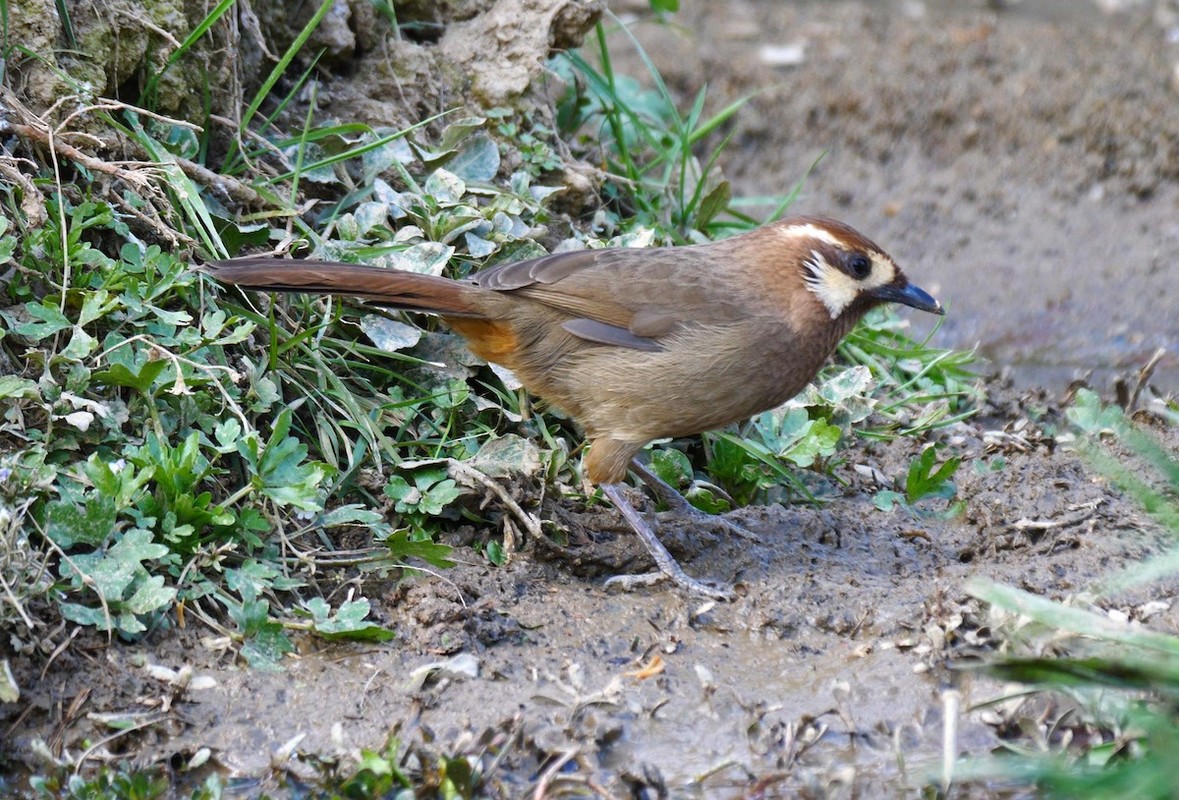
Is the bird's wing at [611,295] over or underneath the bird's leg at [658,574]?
over

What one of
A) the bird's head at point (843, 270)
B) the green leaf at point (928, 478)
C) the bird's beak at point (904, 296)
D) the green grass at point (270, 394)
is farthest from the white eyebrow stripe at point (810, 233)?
the green leaf at point (928, 478)

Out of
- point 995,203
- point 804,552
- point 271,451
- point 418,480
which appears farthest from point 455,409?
point 995,203

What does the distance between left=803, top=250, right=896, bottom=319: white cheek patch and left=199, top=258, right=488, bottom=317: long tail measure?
1098 millimetres

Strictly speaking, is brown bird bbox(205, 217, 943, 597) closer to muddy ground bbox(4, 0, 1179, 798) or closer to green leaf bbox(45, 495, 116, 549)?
muddy ground bbox(4, 0, 1179, 798)

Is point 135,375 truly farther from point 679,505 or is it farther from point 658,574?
point 679,505

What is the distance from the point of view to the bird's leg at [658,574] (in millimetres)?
4160

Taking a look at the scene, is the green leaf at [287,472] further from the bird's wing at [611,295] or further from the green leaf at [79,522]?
the bird's wing at [611,295]

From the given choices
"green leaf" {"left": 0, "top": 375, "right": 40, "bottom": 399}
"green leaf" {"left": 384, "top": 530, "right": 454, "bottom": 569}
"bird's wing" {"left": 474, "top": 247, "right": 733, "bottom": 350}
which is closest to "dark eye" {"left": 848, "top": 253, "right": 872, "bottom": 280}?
"bird's wing" {"left": 474, "top": 247, "right": 733, "bottom": 350}

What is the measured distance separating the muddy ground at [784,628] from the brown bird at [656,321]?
14.8 inches

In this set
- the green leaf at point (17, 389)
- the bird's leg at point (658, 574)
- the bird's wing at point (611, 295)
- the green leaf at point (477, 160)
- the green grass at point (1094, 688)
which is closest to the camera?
the green grass at point (1094, 688)

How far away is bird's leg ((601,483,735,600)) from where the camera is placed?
416 cm

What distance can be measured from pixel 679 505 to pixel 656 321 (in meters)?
0.64

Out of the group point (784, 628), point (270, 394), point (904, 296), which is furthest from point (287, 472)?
point (904, 296)

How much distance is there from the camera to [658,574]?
4.24 metres
